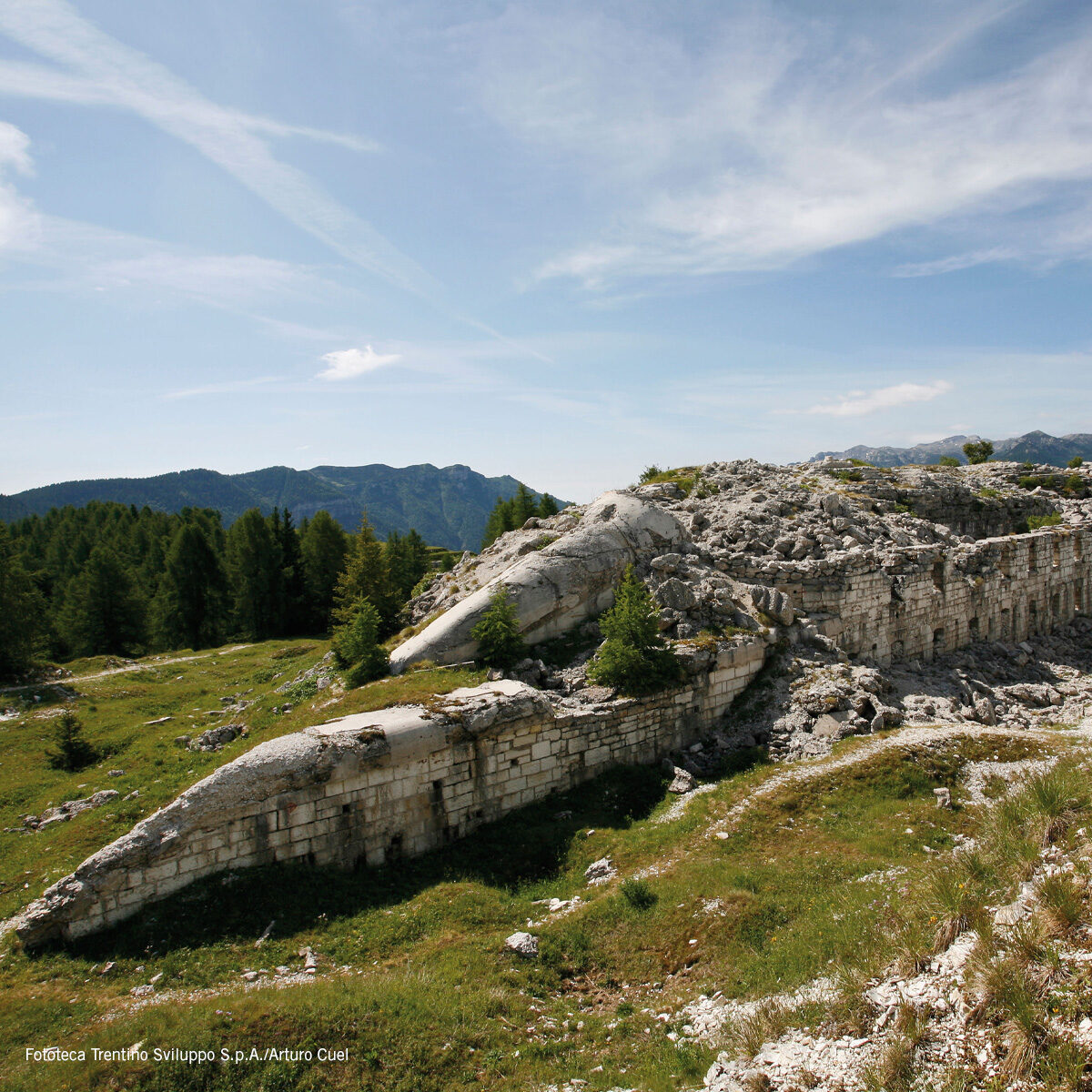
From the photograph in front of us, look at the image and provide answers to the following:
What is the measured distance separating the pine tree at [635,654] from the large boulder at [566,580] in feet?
8.69

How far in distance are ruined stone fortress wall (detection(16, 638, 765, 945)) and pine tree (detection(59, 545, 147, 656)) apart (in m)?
34.3

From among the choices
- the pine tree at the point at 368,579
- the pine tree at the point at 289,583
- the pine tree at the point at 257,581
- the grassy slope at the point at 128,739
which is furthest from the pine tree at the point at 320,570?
the pine tree at the point at 368,579

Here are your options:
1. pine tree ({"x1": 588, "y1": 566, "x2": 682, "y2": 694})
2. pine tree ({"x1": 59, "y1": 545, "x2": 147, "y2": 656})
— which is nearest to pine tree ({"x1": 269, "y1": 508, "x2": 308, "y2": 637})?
pine tree ({"x1": 59, "y1": 545, "x2": 147, "y2": 656})

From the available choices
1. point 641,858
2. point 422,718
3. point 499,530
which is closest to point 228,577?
point 499,530

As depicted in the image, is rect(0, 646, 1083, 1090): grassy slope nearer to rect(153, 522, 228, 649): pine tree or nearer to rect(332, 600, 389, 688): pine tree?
rect(332, 600, 389, 688): pine tree

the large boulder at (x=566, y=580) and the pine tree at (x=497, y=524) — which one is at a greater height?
the pine tree at (x=497, y=524)

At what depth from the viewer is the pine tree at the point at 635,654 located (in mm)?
13688

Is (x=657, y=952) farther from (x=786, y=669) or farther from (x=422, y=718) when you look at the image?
(x=786, y=669)

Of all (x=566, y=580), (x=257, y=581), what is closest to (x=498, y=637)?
(x=566, y=580)

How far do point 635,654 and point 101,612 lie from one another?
3826 cm

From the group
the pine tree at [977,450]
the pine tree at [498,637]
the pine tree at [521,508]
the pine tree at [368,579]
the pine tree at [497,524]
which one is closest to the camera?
the pine tree at [498,637]

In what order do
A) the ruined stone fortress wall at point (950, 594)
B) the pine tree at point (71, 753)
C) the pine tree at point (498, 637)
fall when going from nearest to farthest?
the pine tree at point (498, 637) → the pine tree at point (71, 753) → the ruined stone fortress wall at point (950, 594)

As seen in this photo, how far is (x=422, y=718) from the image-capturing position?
Answer: 11.5 meters

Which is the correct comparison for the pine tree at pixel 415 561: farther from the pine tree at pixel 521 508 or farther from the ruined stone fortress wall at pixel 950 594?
the ruined stone fortress wall at pixel 950 594
